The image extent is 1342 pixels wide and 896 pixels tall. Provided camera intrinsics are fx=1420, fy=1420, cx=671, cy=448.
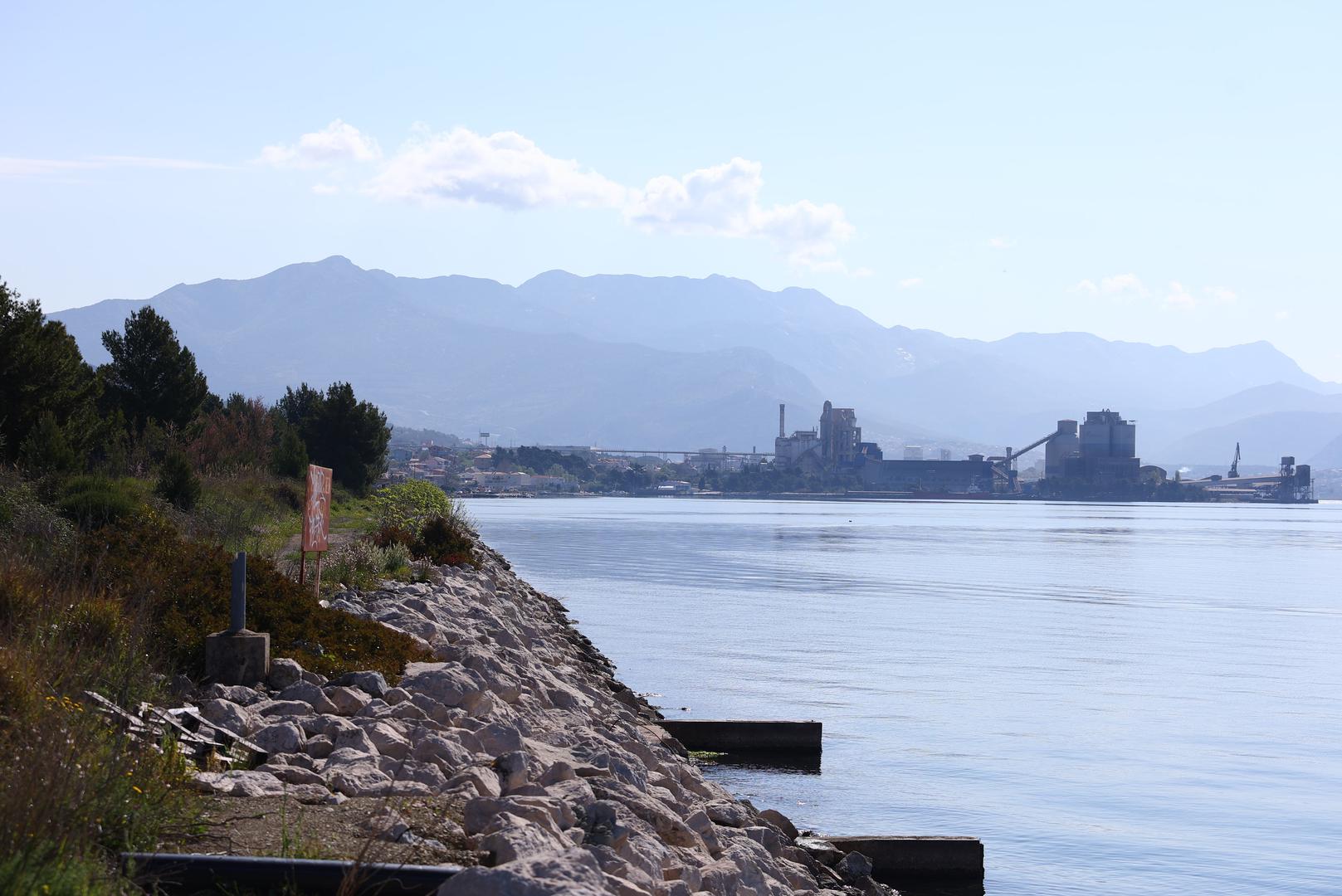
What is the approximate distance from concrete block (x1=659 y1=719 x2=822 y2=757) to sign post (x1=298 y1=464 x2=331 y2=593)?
16.4 ft

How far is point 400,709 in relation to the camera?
9328 millimetres

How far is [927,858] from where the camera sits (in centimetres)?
1179

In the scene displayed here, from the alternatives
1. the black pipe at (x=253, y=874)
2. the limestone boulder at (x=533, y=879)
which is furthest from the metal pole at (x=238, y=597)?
the limestone boulder at (x=533, y=879)

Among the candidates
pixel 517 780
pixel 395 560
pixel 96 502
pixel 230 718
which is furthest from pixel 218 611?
pixel 395 560

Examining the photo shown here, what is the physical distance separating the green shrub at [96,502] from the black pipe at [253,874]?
43.1ft

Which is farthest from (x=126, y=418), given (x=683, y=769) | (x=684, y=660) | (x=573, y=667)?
(x=683, y=769)

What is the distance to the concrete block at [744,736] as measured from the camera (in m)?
16.8

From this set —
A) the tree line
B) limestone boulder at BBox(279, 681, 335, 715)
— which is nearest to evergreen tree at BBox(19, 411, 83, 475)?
the tree line

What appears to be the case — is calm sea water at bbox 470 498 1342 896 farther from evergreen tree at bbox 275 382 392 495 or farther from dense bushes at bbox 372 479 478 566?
evergreen tree at bbox 275 382 392 495

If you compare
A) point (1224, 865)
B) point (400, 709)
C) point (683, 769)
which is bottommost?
point (1224, 865)

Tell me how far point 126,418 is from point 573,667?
27.3m

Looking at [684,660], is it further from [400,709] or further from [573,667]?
[400,709]

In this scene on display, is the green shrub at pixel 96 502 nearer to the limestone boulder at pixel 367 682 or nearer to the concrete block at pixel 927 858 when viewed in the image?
the limestone boulder at pixel 367 682

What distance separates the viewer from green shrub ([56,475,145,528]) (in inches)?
740
